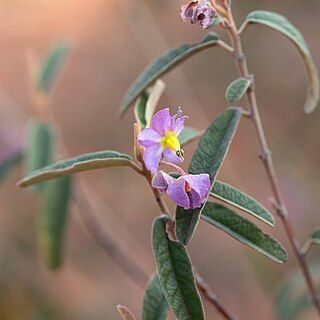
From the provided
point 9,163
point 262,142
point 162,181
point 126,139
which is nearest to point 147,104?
point 262,142

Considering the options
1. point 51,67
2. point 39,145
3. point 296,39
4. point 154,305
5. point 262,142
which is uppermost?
point 51,67

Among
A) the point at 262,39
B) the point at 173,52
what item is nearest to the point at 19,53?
the point at 262,39

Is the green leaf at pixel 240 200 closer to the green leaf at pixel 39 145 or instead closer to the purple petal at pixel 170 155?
the purple petal at pixel 170 155

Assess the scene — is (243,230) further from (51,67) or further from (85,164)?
(51,67)

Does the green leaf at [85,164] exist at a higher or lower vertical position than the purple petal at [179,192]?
higher

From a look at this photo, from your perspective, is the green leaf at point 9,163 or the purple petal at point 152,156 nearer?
the purple petal at point 152,156

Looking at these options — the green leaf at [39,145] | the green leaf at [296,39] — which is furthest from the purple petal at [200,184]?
the green leaf at [39,145]

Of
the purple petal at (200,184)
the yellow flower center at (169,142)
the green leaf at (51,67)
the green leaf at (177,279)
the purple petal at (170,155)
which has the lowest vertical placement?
the green leaf at (177,279)
